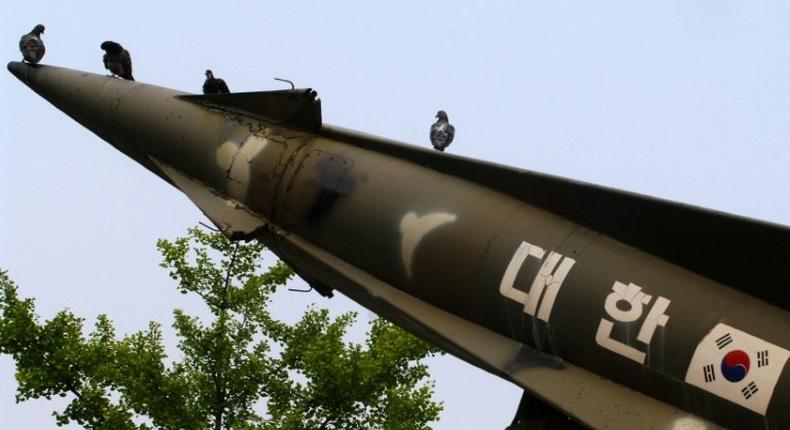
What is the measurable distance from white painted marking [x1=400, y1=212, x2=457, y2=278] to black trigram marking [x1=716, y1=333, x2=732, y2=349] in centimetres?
163

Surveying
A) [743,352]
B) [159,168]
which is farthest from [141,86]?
[743,352]

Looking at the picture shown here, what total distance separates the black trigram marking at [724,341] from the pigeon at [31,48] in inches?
246

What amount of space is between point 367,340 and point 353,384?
49.2 inches

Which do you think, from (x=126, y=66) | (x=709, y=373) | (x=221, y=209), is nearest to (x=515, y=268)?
(x=709, y=373)

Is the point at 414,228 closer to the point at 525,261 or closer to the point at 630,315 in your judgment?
the point at 525,261

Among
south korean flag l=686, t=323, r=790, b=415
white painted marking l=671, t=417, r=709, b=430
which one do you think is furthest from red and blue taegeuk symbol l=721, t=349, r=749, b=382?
white painted marking l=671, t=417, r=709, b=430

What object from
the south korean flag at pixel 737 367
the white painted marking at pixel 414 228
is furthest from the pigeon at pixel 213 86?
the south korean flag at pixel 737 367

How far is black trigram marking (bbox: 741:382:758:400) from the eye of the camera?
4.19m

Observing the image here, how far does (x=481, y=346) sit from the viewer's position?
203 inches

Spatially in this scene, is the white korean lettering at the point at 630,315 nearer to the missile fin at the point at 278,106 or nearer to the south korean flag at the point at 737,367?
the south korean flag at the point at 737,367

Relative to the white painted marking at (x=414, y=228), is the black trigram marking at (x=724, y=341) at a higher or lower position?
lower

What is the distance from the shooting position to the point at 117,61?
8.14 metres

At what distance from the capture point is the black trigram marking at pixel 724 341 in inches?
171

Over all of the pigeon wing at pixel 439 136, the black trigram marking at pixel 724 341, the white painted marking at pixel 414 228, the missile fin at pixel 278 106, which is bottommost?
the black trigram marking at pixel 724 341
